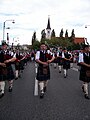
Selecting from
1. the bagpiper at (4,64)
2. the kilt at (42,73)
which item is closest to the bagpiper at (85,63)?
the kilt at (42,73)

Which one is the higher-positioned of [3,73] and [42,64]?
[42,64]

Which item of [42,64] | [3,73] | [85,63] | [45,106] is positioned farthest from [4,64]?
[85,63]

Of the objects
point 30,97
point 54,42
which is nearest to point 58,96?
point 30,97

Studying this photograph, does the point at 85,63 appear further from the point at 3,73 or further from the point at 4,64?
the point at 3,73

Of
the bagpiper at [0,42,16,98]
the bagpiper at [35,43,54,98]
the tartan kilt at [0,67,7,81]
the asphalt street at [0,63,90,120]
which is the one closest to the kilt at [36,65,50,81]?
the bagpiper at [35,43,54,98]

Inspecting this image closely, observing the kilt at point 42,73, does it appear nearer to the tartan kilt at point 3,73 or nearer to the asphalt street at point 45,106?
the asphalt street at point 45,106

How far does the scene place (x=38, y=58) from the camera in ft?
30.9

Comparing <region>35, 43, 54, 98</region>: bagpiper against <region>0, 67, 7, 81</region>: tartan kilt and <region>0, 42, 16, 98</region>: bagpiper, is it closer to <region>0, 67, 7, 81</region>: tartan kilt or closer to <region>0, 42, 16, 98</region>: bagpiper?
<region>0, 42, 16, 98</region>: bagpiper

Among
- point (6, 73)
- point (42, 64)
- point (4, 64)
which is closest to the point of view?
point (4, 64)

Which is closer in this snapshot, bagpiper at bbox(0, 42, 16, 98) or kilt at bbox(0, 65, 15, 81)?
bagpiper at bbox(0, 42, 16, 98)

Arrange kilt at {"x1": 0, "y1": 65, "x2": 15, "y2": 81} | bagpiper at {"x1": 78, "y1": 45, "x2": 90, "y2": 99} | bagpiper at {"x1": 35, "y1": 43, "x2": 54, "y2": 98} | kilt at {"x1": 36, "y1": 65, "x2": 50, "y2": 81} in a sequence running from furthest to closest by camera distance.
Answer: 1. kilt at {"x1": 36, "y1": 65, "x2": 50, "y2": 81}
2. kilt at {"x1": 0, "y1": 65, "x2": 15, "y2": 81}
3. bagpiper at {"x1": 35, "y1": 43, "x2": 54, "y2": 98}
4. bagpiper at {"x1": 78, "y1": 45, "x2": 90, "y2": 99}

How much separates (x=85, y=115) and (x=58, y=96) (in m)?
2.71

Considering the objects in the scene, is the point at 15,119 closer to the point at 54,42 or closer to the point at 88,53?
the point at 88,53

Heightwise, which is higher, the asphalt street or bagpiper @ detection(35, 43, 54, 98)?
bagpiper @ detection(35, 43, 54, 98)
